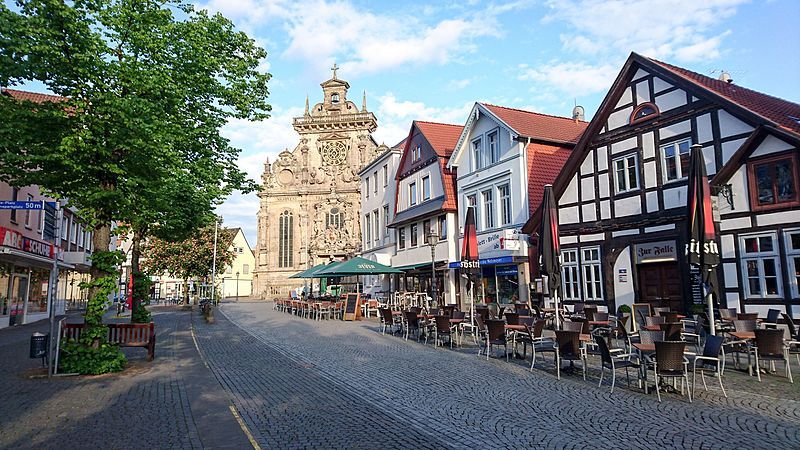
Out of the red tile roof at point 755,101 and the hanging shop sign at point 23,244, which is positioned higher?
the red tile roof at point 755,101

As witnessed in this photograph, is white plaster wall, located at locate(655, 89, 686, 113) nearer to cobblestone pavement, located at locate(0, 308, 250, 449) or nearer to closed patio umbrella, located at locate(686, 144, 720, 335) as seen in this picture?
closed patio umbrella, located at locate(686, 144, 720, 335)

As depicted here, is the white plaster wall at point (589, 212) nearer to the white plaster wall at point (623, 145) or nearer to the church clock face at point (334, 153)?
the white plaster wall at point (623, 145)

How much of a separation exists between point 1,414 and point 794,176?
17.8 m

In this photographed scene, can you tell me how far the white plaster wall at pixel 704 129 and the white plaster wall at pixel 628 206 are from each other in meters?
2.75

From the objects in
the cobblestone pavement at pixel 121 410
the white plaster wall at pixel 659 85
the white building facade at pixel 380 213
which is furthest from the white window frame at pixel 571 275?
the white building facade at pixel 380 213

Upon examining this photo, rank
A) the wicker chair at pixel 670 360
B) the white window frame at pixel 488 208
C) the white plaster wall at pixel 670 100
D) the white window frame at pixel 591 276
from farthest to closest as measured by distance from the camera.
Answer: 1. the white window frame at pixel 488 208
2. the white window frame at pixel 591 276
3. the white plaster wall at pixel 670 100
4. the wicker chair at pixel 670 360

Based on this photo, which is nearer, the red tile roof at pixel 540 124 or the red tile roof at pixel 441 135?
the red tile roof at pixel 540 124

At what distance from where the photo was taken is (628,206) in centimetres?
1827

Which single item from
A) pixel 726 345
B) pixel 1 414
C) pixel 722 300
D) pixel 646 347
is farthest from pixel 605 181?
pixel 1 414

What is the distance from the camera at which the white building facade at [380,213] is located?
3531 centimetres

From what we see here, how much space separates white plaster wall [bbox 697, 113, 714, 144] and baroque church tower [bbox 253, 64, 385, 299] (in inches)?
2138

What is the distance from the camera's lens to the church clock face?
258 feet

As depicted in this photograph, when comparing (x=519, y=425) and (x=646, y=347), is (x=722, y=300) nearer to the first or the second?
(x=646, y=347)

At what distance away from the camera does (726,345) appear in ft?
34.2
